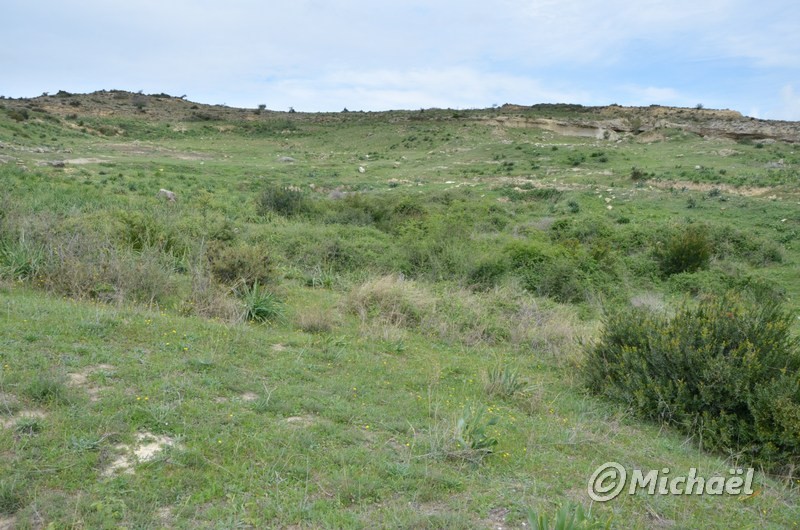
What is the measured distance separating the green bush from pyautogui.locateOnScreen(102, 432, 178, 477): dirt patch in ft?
15.8

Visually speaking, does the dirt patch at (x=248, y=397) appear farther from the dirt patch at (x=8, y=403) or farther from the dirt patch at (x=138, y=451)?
the dirt patch at (x=8, y=403)

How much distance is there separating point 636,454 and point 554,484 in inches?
48.5

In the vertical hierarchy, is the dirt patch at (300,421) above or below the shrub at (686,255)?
below

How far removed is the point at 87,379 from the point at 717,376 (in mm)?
6040

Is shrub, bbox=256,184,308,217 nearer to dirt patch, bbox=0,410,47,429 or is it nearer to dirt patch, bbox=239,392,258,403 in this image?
dirt patch, bbox=239,392,258,403

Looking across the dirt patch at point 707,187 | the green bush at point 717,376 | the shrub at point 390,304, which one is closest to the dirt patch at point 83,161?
the shrub at point 390,304

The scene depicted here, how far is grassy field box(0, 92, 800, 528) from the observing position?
395 centimetres

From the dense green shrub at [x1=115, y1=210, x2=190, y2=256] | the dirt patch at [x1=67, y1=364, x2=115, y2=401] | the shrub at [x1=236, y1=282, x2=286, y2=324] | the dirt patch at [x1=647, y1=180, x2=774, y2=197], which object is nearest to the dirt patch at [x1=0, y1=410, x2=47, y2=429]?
the dirt patch at [x1=67, y1=364, x2=115, y2=401]

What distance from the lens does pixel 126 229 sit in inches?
455

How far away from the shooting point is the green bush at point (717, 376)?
5.65 meters

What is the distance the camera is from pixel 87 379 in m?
5.31

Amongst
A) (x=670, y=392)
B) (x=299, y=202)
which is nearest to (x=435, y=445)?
(x=670, y=392)

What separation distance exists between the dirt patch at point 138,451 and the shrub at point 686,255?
15.1 metres

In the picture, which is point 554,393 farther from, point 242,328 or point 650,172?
point 650,172
